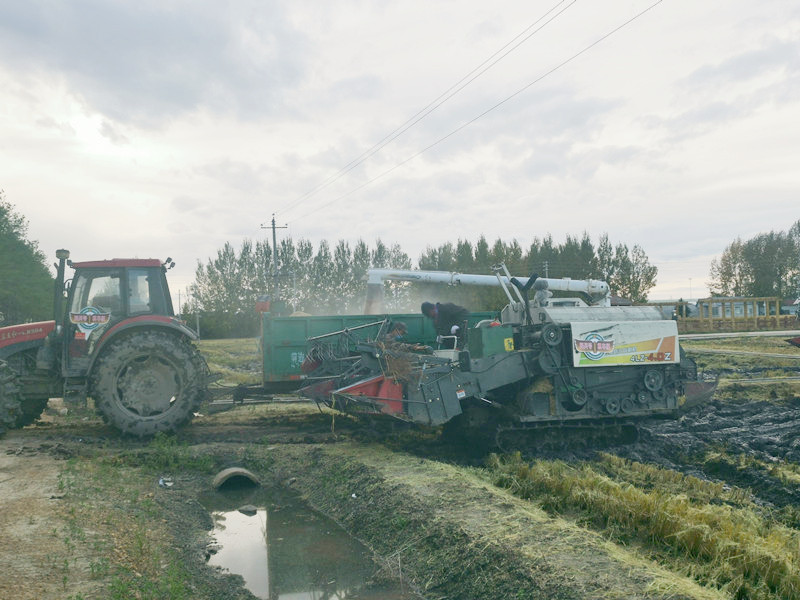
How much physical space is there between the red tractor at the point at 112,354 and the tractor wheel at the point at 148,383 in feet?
0.05

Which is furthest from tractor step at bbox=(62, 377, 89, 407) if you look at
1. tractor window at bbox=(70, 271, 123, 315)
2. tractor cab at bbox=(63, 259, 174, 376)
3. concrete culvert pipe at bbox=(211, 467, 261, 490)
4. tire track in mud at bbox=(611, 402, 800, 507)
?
tire track in mud at bbox=(611, 402, 800, 507)

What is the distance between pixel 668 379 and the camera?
10.8 meters

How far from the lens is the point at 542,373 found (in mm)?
10242

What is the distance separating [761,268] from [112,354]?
6359cm

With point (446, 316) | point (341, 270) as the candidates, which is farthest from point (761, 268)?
point (446, 316)

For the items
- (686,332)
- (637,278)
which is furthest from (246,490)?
(637,278)

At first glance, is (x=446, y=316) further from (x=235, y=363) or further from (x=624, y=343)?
(x=235, y=363)

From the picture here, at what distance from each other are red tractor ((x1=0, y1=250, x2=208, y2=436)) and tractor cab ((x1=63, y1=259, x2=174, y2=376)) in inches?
0.6

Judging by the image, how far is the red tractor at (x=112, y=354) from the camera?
10109 mm

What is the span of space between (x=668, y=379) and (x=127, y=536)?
322 inches

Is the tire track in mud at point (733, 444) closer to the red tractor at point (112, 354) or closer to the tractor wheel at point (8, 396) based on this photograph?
the red tractor at point (112, 354)

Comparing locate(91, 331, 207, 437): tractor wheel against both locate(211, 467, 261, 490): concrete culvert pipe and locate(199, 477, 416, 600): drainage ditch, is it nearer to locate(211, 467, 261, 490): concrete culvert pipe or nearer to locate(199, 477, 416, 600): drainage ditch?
locate(211, 467, 261, 490): concrete culvert pipe

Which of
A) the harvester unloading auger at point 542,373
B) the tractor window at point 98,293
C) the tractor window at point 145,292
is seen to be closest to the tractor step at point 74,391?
the tractor window at point 98,293

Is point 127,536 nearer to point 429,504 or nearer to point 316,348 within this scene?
point 429,504
